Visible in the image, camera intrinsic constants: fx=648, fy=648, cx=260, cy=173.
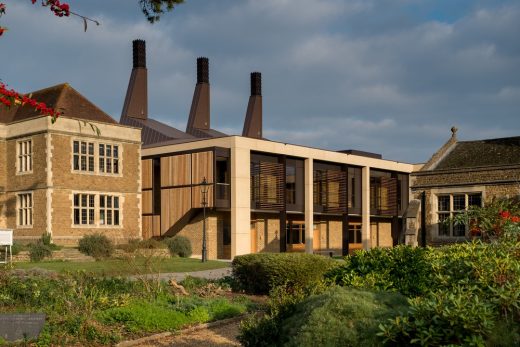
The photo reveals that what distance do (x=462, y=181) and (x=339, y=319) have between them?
26728 millimetres

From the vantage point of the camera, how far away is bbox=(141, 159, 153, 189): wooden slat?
43.2m

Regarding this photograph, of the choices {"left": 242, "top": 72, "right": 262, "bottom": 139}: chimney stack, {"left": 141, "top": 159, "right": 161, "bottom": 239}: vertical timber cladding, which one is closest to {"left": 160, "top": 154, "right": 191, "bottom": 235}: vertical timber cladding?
{"left": 141, "top": 159, "right": 161, "bottom": 239}: vertical timber cladding

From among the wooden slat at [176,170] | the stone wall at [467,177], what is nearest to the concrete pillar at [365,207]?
the wooden slat at [176,170]

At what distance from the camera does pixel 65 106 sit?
123 feet

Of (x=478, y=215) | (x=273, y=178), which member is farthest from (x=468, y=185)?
(x=478, y=215)

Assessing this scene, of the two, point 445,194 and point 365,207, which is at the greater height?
point 445,194

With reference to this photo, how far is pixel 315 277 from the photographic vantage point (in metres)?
15.8

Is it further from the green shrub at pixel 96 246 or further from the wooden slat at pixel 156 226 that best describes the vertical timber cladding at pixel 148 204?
the green shrub at pixel 96 246

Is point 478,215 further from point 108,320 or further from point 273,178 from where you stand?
point 273,178

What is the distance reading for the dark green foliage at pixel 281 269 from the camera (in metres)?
15.8

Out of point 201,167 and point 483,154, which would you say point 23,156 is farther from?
point 483,154

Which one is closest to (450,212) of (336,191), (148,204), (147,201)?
(336,191)

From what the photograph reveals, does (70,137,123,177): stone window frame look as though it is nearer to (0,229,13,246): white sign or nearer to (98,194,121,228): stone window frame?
(98,194,121,228): stone window frame

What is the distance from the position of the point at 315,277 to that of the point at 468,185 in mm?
18024
